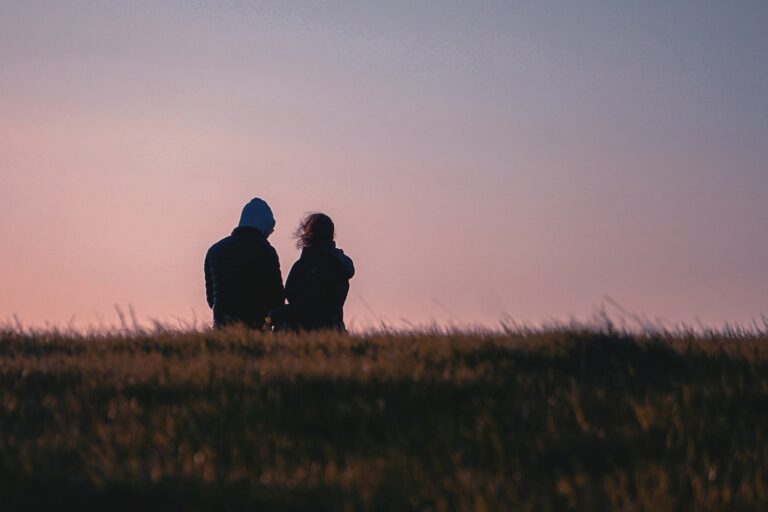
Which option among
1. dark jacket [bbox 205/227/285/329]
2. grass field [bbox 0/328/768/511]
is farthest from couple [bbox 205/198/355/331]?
grass field [bbox 0/328/768/511]

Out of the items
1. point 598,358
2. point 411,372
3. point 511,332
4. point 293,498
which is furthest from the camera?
point 511,332

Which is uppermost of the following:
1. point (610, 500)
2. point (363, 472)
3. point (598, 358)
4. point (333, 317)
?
point (333, 317)

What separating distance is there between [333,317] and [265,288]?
2.87 ft

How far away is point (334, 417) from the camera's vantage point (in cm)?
620

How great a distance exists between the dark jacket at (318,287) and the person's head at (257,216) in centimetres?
73

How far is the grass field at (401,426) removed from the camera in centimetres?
511

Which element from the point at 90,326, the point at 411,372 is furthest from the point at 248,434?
the point at 90,326

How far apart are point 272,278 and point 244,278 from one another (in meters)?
0.33

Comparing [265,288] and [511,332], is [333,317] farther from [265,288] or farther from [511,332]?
[511,332]

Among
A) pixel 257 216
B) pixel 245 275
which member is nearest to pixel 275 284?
pixel 245 275

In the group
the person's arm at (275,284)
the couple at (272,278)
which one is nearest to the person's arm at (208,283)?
the couple at (272,278)

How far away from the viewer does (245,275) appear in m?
12.0

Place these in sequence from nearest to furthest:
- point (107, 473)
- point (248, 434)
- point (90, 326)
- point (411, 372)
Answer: point (107, 473) → point (248, 434) → point (411, 372) → point (90, 326)

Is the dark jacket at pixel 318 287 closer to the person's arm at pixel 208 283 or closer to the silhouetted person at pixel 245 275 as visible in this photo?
the silhouetted person at pixel 245 275
